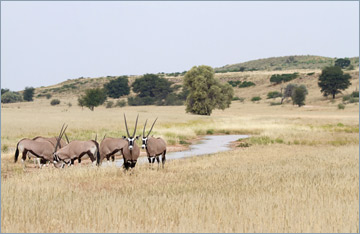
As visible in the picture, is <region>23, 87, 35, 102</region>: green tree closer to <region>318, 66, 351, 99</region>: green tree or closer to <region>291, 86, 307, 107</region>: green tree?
<region>291, 86, 307, 107</region>: green tree

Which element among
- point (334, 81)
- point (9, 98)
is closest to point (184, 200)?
point (334, 81)

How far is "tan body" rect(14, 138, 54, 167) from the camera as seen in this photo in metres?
16.5

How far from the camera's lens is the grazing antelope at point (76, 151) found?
51.7ft

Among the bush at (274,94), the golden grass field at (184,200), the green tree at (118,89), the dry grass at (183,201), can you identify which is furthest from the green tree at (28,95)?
the dry grass at (183,201)

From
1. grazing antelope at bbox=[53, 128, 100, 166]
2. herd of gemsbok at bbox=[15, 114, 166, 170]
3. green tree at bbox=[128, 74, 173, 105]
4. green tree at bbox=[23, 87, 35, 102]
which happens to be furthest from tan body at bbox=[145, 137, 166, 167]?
green tree at bbox=[23, 87, 35, 102]

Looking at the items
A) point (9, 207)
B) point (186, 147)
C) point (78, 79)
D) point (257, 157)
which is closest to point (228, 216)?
point (9, 207)

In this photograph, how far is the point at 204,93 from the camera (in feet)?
243

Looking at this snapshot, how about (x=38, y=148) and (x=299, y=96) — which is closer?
(x=38, y=148)

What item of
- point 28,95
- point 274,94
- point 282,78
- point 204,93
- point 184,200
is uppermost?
point 28,95

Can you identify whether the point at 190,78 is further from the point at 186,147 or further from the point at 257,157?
the point at 257,157

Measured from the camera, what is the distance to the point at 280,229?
729cm

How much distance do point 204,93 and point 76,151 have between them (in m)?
58.9

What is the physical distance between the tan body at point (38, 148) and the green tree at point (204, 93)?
57632 millimetres

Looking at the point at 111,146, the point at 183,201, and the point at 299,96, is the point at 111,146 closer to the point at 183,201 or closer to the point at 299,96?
the point at 183,201
